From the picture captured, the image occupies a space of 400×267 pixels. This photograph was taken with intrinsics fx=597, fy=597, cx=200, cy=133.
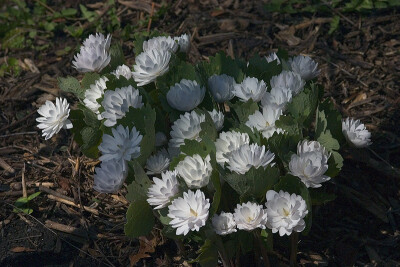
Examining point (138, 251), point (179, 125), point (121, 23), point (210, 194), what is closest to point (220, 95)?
point (179, 125)

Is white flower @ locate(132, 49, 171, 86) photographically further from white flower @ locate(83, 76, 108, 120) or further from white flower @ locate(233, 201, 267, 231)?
white flower @ locate(233, 201, 267, 231)

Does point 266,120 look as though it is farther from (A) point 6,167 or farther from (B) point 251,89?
(A) point 6,167

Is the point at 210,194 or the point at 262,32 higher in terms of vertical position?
the point at 210,194

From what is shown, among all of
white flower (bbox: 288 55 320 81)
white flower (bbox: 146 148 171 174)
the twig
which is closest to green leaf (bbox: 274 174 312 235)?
white flower (bbox: 146 148 171 174)

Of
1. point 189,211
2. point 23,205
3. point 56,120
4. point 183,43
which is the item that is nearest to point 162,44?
point 183,43

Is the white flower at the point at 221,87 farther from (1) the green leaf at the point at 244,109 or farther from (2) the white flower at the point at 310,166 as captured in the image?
(2) the white flower at the point at 310,166

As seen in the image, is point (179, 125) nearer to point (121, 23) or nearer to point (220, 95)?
point (220, 95)

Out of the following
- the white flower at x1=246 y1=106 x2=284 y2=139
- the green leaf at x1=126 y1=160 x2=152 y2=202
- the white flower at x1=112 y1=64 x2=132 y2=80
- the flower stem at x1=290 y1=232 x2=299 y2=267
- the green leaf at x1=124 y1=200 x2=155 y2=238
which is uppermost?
the white flower at x1=246 y1=106 x2=284 y2=139
